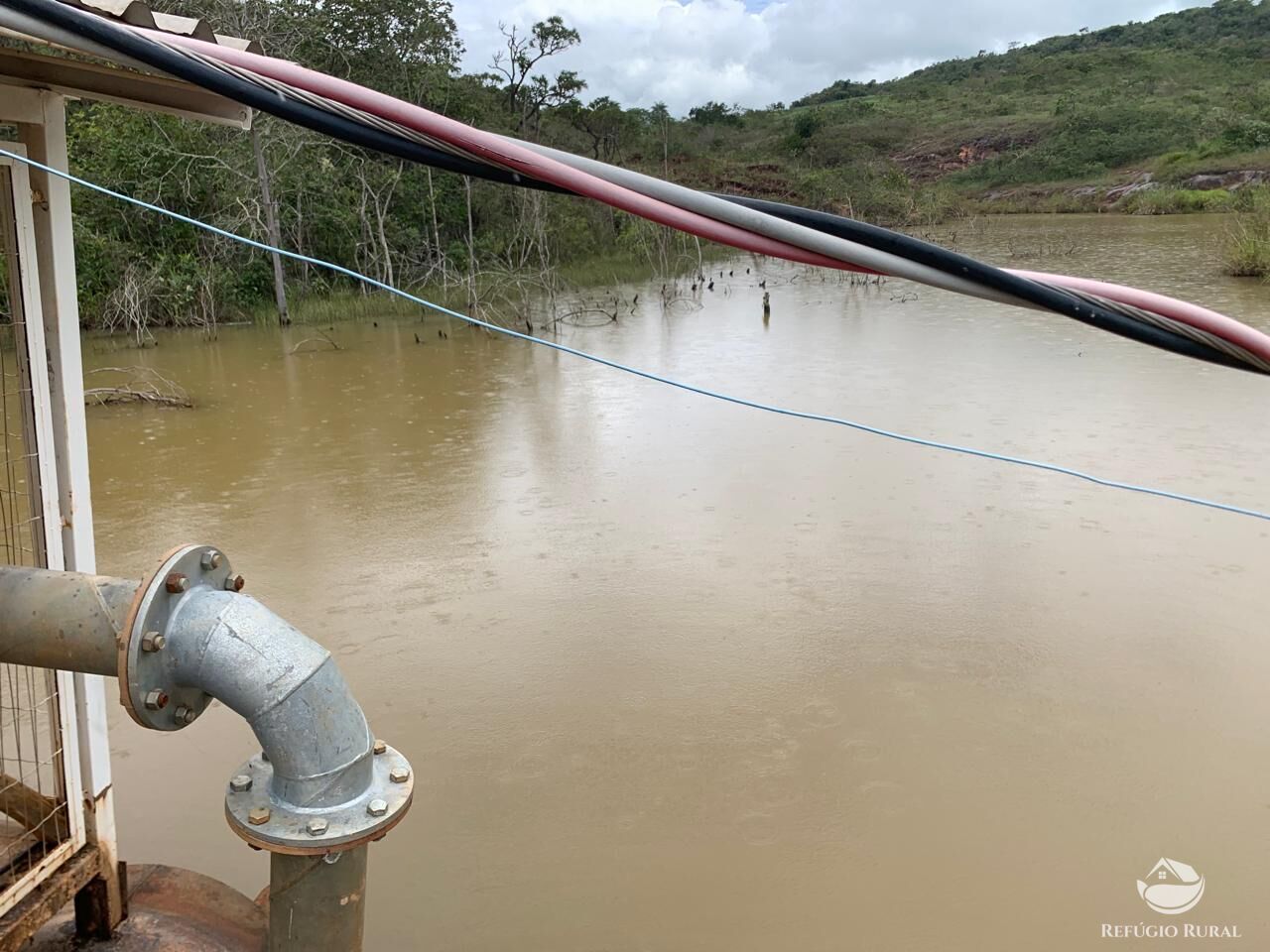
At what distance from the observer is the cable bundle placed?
0.87 meters

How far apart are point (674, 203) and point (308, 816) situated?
804mm

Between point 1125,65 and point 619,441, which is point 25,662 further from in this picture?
point 1125,65

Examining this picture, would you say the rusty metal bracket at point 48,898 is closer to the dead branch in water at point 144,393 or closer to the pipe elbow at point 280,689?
the pipe elbow at point 280,689

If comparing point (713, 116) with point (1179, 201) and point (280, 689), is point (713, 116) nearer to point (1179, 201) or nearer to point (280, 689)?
point (1179, 201)

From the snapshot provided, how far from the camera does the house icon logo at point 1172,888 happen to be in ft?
7.30

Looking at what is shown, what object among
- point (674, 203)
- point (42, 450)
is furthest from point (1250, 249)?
point (42, 450)

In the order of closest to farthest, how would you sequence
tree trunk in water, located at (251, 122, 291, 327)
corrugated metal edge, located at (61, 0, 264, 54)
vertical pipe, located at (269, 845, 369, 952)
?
corrugated metal edge, located at (61, 0, 264, 54)
vertical pipe, located at (269, 845, 369, 952)
tree trunk in water, located at (251, 122, 291, 327)

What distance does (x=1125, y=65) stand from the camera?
4366 cm

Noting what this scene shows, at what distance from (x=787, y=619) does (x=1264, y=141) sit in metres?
30.0

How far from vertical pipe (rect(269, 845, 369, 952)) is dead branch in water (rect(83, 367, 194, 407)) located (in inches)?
244

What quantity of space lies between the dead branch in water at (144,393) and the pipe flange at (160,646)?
20.4 ft

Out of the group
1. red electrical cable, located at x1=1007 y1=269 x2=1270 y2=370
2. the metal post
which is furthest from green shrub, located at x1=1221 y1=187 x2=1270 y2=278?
the metal post

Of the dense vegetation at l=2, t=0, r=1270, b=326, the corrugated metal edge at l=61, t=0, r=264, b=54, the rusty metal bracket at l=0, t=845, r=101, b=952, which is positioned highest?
the dense vegetation at l=2, t=0, r=1270, b=326

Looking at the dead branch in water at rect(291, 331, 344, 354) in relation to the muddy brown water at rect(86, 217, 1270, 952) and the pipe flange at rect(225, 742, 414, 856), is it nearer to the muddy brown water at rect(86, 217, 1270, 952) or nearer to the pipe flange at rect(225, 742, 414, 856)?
the muddy brown water at rect(86, 217, 1270, 952)
